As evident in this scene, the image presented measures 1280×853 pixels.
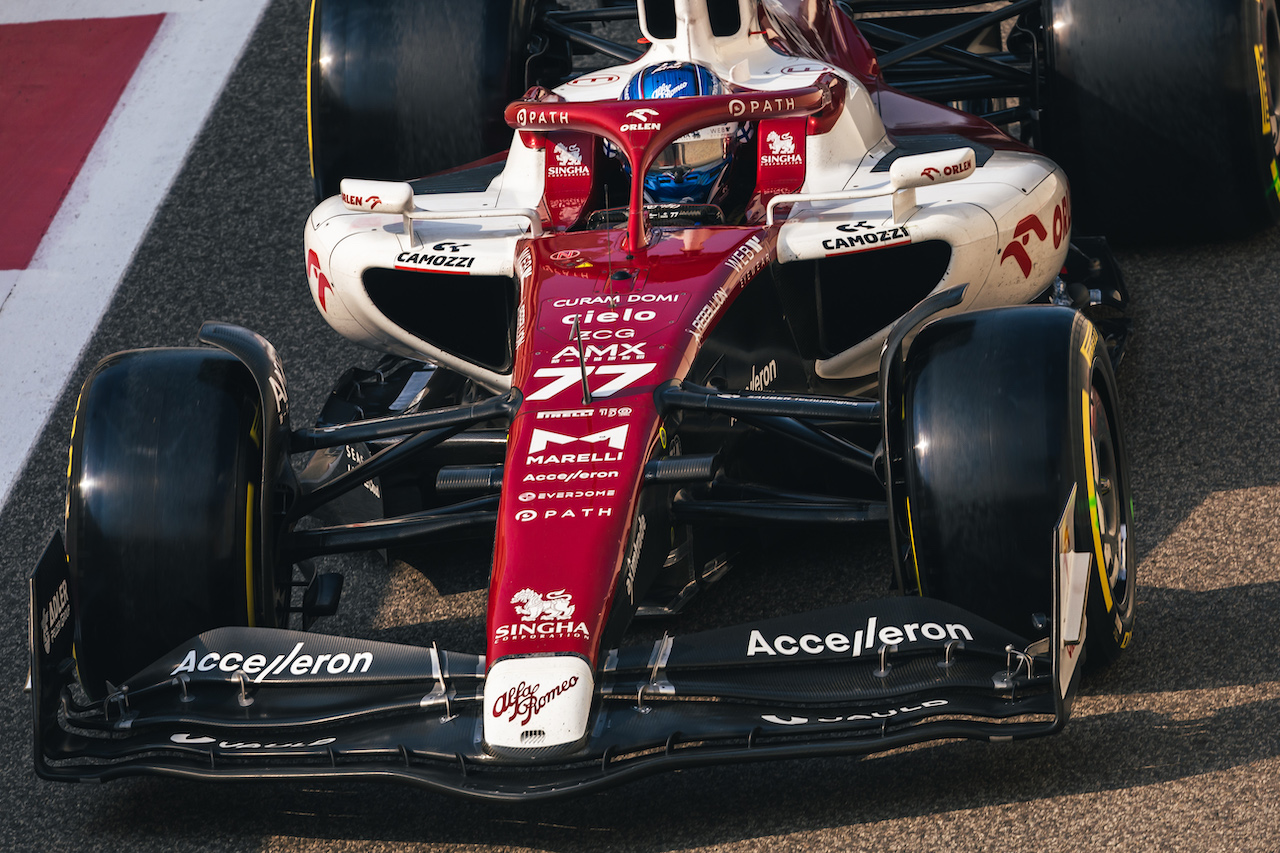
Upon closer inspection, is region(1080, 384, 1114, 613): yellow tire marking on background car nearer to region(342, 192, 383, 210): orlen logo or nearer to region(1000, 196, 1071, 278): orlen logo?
region(1000, 196, 1071, 278): orlen logo

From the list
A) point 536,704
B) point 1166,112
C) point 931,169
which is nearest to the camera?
point 536,704

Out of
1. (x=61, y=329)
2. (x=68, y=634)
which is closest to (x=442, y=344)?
(x=68, y=634)

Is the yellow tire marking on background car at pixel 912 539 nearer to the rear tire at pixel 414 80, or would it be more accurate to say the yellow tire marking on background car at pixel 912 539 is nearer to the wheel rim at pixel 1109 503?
the wheel rim at pixel 1109 503

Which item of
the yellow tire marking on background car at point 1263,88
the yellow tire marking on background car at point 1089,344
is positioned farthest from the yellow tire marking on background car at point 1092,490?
the yellow tire marking on background car at point 1263,88

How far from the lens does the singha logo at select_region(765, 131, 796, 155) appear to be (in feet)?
17.4

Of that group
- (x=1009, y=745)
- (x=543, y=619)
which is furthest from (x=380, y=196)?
(x=1009, y=745)

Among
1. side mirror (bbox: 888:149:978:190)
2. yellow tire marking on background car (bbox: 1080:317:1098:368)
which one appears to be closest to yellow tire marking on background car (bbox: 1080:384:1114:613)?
yellow tire marking on background car (bbox: 1080:317:1098:368)

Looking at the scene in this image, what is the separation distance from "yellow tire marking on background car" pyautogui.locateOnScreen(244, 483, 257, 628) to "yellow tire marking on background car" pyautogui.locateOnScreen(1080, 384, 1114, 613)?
79.2 inches

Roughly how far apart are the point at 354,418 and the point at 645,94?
1.39 meters

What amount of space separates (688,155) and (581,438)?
1.48 meters

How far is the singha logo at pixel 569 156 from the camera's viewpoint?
5.46 m

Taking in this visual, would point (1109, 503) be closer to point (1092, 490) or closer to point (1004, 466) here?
point (1092, 490)

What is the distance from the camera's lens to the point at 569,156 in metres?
5.47

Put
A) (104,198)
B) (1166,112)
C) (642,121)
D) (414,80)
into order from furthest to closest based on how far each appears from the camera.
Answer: (104,198), (414,80), (1166,112), (642,121)
